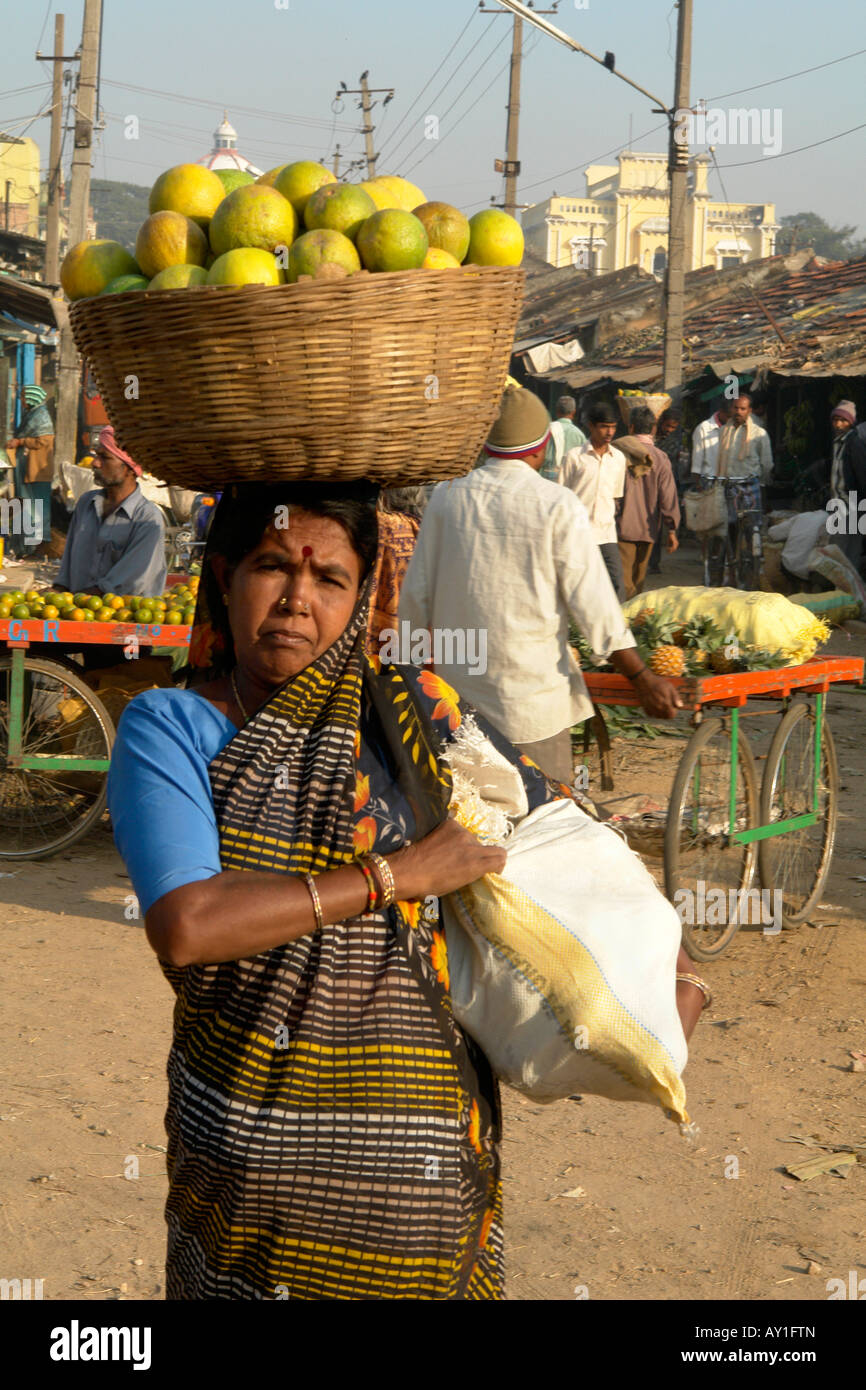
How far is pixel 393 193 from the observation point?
2.07 meters

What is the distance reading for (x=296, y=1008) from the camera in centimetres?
169

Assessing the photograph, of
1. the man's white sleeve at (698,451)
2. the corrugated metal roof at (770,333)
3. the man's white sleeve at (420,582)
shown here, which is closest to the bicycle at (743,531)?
the man's white sleeve at (698,451)

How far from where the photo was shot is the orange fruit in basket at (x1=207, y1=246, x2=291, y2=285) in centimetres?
173

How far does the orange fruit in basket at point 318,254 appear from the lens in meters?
1.81

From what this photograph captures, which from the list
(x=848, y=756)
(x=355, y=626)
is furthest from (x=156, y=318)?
(x=848, y=756)

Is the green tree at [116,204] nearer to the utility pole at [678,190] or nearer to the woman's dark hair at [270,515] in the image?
the utility pole at [678,190]

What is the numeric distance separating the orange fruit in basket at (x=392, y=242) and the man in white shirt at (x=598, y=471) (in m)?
8.94

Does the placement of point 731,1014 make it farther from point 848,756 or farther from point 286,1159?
point 848,756

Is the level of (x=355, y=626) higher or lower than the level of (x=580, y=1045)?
higher

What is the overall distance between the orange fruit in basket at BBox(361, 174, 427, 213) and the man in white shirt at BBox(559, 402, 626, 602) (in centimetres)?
867

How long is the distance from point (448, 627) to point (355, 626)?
9.85 feet

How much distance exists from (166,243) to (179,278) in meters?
0.13

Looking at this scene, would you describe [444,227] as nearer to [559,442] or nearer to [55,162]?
[559,442]

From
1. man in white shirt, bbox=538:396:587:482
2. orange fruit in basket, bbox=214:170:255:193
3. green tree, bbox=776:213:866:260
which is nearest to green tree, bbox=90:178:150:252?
green tree, bbox=776:213:866:260
